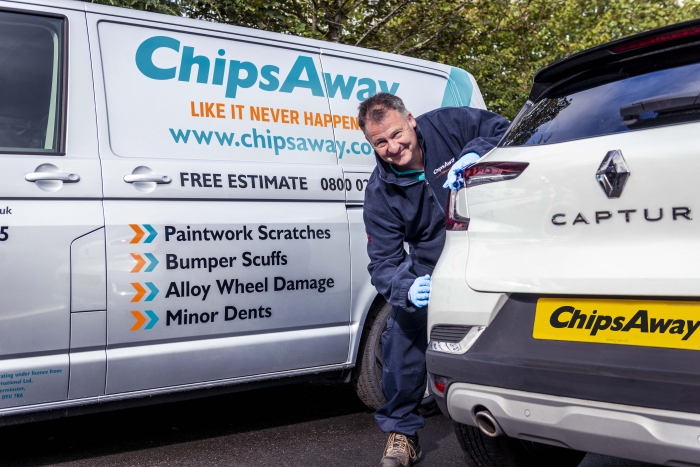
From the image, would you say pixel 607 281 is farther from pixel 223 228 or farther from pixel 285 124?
pixel 285 124

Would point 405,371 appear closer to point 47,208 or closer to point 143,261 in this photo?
point 143,261

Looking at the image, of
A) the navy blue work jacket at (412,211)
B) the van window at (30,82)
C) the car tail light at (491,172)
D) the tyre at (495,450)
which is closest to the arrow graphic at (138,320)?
the van window at (30,82)

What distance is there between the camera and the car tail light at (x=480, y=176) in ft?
7.65

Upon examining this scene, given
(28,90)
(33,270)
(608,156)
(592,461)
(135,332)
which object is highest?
(28,90)

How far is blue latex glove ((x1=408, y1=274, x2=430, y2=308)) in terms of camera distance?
2.92 metres

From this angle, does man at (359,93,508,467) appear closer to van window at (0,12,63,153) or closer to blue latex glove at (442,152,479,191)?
blue latex glove at (442,152,479,191)

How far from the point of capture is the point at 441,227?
3240 millimetres

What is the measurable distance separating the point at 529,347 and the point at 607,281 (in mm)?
305

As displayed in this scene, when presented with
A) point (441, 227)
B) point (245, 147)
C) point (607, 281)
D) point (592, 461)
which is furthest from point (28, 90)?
point (592, 461)

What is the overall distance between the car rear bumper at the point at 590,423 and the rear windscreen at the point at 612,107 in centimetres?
79

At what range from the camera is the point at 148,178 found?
126 inches

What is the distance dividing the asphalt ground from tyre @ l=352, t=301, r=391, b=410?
0.67 ft

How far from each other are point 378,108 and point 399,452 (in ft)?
4.92

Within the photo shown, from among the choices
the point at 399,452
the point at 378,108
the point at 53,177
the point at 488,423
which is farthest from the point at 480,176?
the point at 53,177
